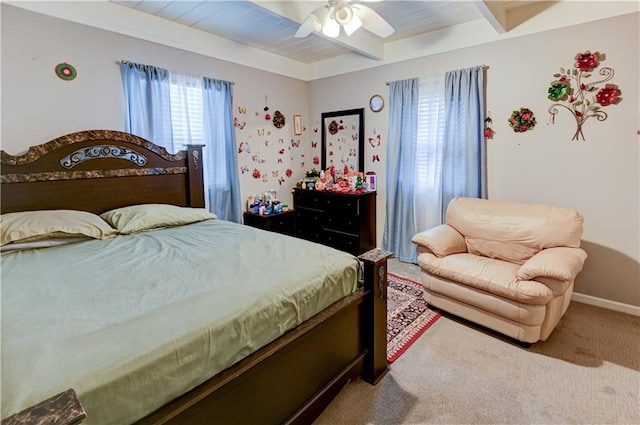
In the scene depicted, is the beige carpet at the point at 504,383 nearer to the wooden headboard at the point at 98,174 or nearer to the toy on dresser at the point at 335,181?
the toy on dresser at the point at 335,181

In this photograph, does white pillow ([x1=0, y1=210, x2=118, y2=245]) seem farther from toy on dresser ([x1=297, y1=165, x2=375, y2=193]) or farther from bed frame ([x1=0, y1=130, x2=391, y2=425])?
toy on dresser ([x1=297, y1=165, x2=375, y2=193])

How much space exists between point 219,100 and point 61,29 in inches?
54.9

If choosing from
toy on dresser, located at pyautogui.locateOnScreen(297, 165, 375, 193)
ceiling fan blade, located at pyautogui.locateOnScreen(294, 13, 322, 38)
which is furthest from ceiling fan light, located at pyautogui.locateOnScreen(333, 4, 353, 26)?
toy on dresser, located at pyautogui.locateOnScreen(297, 165, 375, 193)

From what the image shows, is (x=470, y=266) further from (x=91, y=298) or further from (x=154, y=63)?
(x=154, y=63)

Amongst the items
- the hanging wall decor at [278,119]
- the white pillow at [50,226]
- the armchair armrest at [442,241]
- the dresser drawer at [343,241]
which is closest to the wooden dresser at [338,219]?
the dresser drawer at [343,241]

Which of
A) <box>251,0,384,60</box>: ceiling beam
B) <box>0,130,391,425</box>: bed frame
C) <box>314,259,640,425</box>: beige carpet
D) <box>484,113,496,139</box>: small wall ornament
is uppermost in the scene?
<box>251,0,384,60</box>: ceiling beam

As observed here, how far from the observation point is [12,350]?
1.04 metres

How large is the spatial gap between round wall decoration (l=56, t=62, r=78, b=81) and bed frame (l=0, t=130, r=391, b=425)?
46 centimetres

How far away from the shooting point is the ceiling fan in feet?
7.28

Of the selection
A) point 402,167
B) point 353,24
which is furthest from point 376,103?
point 353,24

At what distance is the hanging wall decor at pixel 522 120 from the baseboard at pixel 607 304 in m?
1.56

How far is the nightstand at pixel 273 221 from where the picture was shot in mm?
3932

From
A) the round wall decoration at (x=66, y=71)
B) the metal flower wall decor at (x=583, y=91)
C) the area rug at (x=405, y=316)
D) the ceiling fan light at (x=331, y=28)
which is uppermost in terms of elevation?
the ceiling fan light at (x=331, y=28)

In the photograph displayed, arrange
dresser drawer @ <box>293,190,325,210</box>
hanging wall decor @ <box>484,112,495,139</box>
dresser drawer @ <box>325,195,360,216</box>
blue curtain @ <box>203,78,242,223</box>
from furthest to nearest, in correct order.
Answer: dresser drawer @ <box>293,190,325,210</box> → dresser drawer @ <box>325,195,360,216</box> → blue curtain @ <box>203,78,242,223</box> → hanging wall decor @ <box>484,112,495,139</box>
